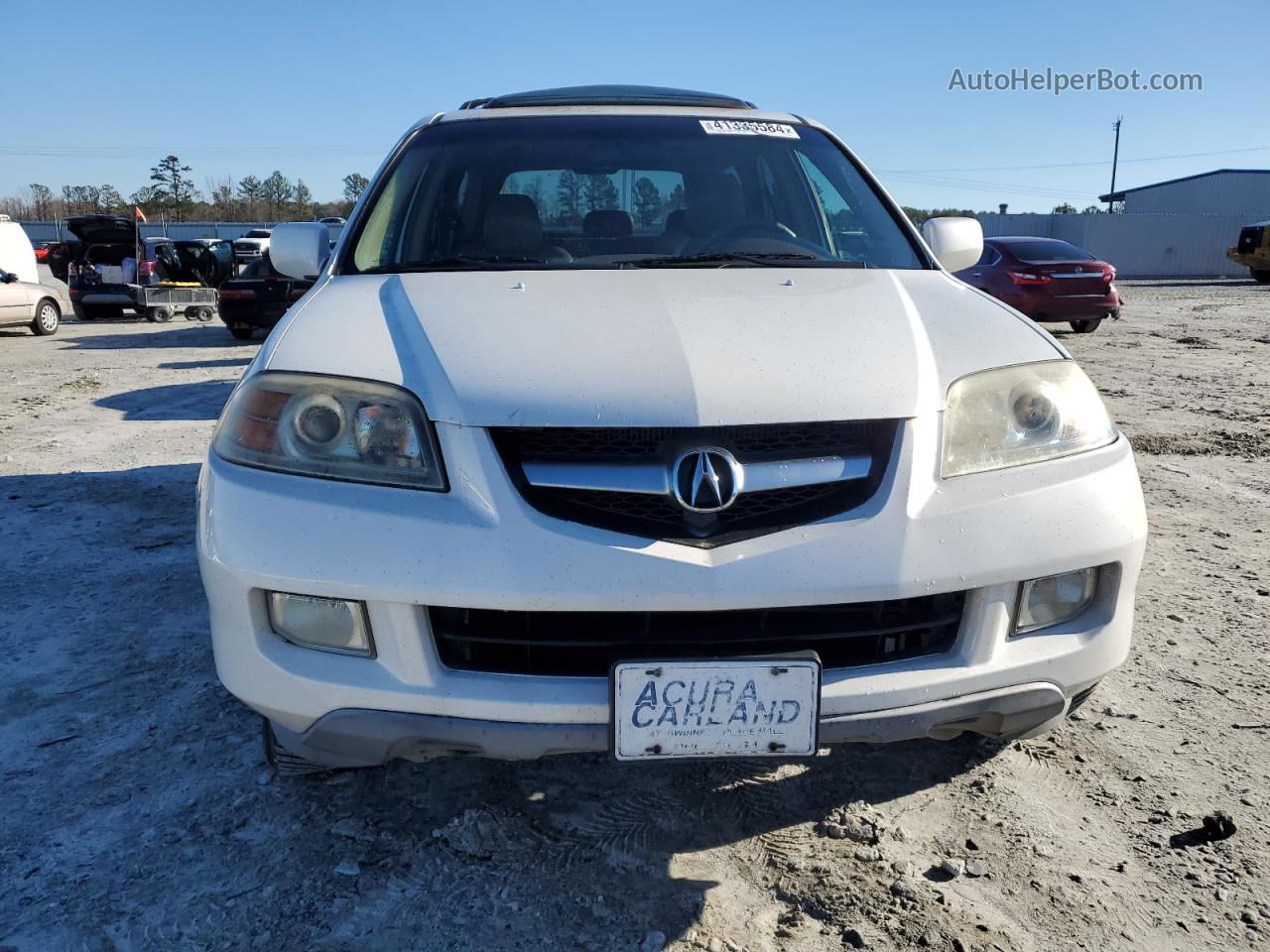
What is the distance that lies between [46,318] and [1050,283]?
1521cm

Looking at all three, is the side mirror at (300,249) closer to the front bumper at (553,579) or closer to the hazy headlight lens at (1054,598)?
the front bumper at (553,579)

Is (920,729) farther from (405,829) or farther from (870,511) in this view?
(405,829)

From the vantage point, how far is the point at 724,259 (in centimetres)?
270

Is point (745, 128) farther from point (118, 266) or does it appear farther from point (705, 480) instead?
point (118, 266)

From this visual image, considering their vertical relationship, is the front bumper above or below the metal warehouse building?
below

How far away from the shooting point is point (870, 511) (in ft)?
5.79

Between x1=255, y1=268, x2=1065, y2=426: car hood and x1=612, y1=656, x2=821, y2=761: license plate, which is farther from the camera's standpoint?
x1=255, y1=268, x2=1065, y2=426: car hood

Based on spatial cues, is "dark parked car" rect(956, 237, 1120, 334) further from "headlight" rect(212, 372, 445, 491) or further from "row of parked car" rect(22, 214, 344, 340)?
"headlight" rect(212, 372, 445, 491)

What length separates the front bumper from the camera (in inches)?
66.3

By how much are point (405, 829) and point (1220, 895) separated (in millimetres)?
1684

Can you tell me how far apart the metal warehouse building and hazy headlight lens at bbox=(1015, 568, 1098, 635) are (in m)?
50.9

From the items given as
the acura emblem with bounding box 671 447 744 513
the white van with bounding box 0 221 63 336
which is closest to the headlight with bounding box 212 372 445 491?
the acura emblem with bounding box 671 447 744 513

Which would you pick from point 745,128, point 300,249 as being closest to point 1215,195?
point 745,128


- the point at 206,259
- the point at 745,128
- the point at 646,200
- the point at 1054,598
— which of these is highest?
the point at 745,128
